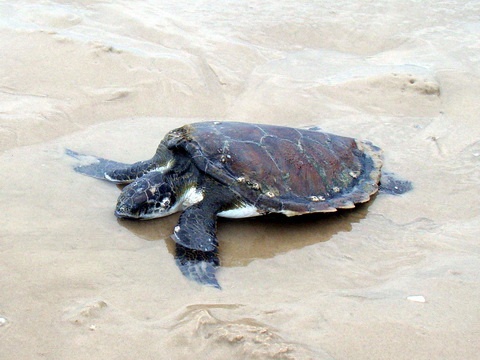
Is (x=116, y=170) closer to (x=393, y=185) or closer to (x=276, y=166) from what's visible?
(x=276, y=166)

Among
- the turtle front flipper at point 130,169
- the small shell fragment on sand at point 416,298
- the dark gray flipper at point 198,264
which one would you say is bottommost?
the turtle front flipper at point 130,169

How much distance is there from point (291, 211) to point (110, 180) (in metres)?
1.44

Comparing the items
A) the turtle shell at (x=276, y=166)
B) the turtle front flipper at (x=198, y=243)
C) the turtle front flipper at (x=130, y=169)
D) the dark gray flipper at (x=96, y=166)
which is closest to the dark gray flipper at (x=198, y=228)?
the turtle front flipper at (x=198, y=243)

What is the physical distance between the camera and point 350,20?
785cm

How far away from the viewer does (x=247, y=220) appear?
4.06 m

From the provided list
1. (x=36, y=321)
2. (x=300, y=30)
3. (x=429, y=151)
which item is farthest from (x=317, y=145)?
(x=300, y=30)

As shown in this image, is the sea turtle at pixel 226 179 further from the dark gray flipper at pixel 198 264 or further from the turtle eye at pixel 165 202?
the dark gray flipper at pixel 198 264

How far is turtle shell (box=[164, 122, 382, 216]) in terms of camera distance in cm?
393

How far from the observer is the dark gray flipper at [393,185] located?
14.8 ft

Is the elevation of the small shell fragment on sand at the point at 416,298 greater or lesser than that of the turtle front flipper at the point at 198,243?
greater

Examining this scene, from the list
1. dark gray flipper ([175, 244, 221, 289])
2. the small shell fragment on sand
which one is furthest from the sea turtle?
the small shell fragment on sand

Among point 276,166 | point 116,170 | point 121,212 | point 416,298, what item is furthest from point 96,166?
point 416,298

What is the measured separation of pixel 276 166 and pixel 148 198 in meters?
0.96

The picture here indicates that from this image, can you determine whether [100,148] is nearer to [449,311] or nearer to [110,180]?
[110,180]
